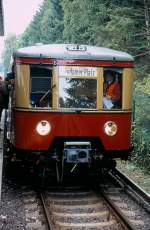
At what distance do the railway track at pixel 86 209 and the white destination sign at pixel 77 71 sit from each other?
2408mm

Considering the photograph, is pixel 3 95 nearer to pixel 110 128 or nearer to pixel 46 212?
pixel 110 128

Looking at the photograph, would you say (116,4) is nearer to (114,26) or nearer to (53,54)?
(114,26)

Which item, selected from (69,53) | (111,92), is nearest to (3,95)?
(69,53)

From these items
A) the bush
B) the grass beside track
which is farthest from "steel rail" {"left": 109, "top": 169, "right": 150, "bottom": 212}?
the bush

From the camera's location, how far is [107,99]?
10672 millimetres

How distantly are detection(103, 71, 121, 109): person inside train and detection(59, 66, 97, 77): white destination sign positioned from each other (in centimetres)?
32

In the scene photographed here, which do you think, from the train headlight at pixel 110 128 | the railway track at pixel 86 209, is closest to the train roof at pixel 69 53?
the train headlight at pixel 110 128

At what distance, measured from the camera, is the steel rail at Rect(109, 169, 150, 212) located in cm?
959

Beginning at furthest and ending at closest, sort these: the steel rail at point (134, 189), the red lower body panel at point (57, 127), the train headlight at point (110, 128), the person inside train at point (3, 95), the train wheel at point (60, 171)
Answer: the person inside train at point (3, 95) < the train wheel at point (60, 171) < the train headlight at point (110, 128) < the red lower body panel at point (57, 127) < the steel rail at point (134, 189)

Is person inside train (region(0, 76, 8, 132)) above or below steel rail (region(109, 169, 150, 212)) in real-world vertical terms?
above

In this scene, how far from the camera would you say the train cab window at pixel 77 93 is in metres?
10.5

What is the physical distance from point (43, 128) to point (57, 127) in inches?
11.2

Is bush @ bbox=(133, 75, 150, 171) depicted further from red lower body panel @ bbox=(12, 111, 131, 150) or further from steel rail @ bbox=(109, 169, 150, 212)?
red lower body panel @ bbox=(12, 111, 131, 150)

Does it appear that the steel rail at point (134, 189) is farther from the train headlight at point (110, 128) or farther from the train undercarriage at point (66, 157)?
the train headlight at point (110, 128)
